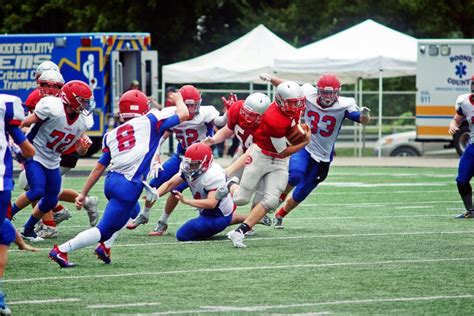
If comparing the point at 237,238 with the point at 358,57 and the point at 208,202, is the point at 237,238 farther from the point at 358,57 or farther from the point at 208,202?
the point at 358,57

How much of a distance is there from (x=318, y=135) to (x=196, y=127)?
4.55ft

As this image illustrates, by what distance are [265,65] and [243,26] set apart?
38.2 feet

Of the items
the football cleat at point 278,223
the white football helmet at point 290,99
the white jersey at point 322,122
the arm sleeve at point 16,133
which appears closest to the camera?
the arm sleeve at point 16,133

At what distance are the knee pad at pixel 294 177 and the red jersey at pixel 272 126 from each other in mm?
1203

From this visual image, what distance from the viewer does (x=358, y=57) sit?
85.5 ft

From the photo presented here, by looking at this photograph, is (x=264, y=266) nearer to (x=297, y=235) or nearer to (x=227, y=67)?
(x=297, y=235)

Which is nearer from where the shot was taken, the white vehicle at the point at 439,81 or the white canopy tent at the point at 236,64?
the white vehicle at the point at 439,81

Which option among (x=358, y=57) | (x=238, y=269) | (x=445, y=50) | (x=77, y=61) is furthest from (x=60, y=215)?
(x=445, y=50)

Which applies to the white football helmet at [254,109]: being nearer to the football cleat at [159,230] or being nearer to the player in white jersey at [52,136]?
the football cleat at [159,230]

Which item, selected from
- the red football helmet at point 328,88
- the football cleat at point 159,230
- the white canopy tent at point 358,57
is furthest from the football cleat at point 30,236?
the white canopy tent at point 358,57

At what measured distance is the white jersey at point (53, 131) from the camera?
10.8m

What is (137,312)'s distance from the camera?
7703 mm

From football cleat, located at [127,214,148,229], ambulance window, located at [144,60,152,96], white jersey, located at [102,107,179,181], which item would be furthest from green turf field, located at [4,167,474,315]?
ambulance window, located at [144,60,152,96]

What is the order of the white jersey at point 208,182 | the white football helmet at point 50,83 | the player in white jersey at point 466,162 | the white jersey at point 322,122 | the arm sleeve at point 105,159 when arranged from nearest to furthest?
the arm sleeve at point 105,159
the white jersey at point 208,182
the white football helmet at point 50,83
the white jersey at point 322,122
the player in white jersey at point 466,162
